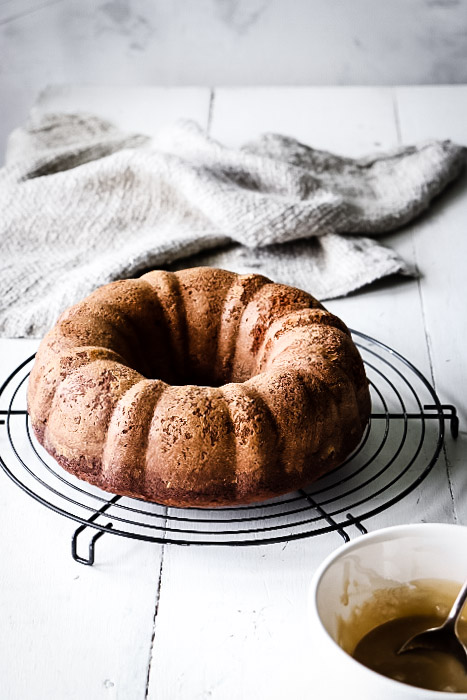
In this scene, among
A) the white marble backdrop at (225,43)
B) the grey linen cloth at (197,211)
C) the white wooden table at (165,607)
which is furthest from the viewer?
the white marble backdrop at (225,43)

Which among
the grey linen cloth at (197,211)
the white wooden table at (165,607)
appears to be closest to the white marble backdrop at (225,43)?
the grey linen cloth at (197,211)

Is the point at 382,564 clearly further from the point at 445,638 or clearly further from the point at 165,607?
the point at 165,607

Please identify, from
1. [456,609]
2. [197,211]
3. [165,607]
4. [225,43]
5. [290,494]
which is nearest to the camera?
[456,609]

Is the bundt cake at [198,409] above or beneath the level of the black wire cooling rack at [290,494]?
above

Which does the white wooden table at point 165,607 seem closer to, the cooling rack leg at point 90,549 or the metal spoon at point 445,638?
the cooling rack leg at point 90,549

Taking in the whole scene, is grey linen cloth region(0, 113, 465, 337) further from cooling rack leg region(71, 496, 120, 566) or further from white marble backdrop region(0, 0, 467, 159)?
white marble backdrop region(0, 0, 467, 159)

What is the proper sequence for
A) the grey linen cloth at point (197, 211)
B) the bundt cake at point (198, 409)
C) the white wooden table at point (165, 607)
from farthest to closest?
the grey linen cloth at point (197, 211) → the bundt cake at point (198, 409) → the white wooden table at point (165, 607)

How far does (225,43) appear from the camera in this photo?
326 cm

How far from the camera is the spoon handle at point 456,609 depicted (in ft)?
3.00

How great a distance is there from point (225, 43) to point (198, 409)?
2371 mm

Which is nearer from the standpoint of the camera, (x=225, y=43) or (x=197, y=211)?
(x=197, y=211)

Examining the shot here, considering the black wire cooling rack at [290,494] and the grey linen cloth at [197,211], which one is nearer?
the black wire cooling rack at [290,494]

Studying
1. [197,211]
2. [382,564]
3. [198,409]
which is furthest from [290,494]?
[197,211]

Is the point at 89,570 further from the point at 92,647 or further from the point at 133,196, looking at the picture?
the point at 133,196
